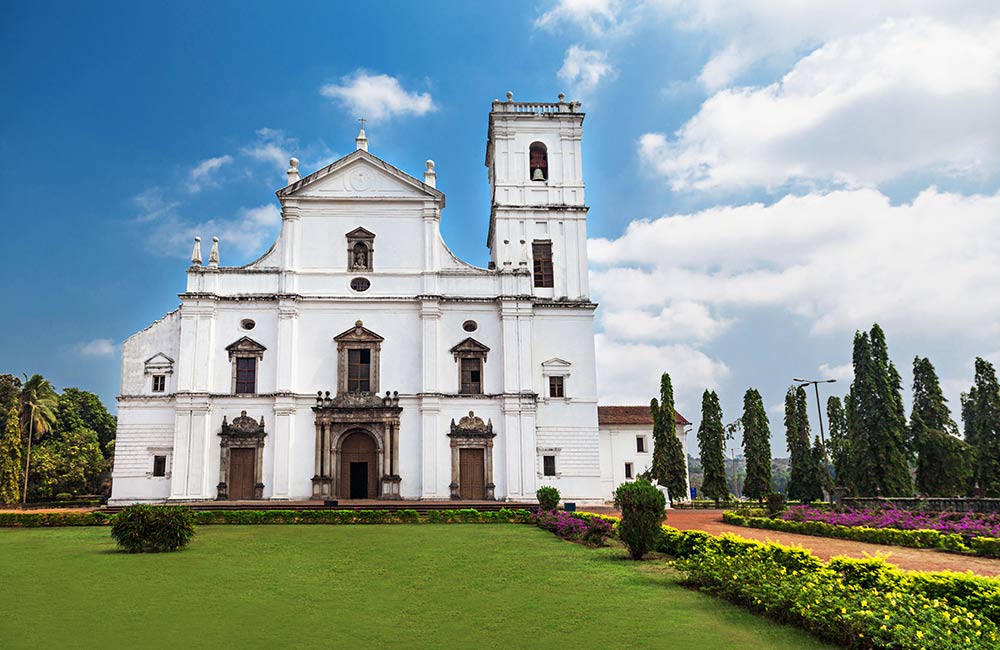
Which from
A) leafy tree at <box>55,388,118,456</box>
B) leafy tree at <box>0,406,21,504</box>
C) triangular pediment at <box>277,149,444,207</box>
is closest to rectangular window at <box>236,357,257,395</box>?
triangular pediment at <box>277,149,444,207</box>

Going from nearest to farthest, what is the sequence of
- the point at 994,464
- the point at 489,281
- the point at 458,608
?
1. the point at 458,608
2. the point at 489,281
3. the point at 994,464

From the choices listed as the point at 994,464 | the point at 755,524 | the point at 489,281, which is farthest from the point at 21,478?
the point at 994,464

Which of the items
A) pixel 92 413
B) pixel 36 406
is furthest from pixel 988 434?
pixel 92 413

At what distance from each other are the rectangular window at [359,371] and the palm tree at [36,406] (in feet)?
63.9

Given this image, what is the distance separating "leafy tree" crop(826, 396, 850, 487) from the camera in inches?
1672

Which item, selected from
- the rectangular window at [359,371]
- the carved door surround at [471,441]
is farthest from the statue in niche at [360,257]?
the carved door surround at [471,441]

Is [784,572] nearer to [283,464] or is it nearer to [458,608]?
[458,608]

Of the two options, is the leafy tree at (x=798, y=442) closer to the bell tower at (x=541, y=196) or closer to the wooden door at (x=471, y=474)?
the bell tower at (x=541, y=196)

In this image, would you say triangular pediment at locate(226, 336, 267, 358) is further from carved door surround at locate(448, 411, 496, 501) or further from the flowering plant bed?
the flowering plant bed

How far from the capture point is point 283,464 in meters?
29.5

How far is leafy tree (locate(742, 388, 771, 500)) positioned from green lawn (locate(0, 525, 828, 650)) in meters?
28.5

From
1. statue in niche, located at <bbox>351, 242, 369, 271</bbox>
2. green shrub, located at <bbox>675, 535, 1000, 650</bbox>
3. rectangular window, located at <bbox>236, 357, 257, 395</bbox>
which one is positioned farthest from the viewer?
statue in niche, located at <bbox>351, 242, 369, 271</bbox>

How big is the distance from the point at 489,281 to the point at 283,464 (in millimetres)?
11526

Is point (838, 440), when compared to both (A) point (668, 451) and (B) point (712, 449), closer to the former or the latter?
(B) point (712, 449)
